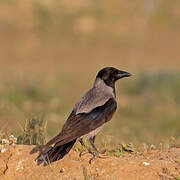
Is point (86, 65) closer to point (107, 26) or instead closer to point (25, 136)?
point (107, 26)

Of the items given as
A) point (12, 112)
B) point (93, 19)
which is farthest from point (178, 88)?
point (93, 19)

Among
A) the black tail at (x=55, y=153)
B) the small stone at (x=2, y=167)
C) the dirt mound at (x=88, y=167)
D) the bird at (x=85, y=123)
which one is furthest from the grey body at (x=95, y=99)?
the small stone at (x=2, y=167)

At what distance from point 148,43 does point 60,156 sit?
2315 cm

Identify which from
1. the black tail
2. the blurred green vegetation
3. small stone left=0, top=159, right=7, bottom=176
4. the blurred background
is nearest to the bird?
the black tail

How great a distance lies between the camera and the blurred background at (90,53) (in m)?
11.5

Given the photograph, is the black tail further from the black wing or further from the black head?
the black head

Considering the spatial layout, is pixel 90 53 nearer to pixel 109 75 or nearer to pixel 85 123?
pixel 109 75

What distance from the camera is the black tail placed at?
4.48m

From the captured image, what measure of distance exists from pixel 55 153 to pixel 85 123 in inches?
14.9

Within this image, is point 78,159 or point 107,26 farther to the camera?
point 107,26

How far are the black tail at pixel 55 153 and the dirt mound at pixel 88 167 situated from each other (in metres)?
0.06

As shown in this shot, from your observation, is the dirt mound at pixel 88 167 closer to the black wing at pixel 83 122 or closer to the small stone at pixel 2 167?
the small stone at pixel 2 167

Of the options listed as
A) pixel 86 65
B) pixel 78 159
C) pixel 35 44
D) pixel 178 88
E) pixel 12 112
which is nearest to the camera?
pixel 78 159

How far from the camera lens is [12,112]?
905 cm
